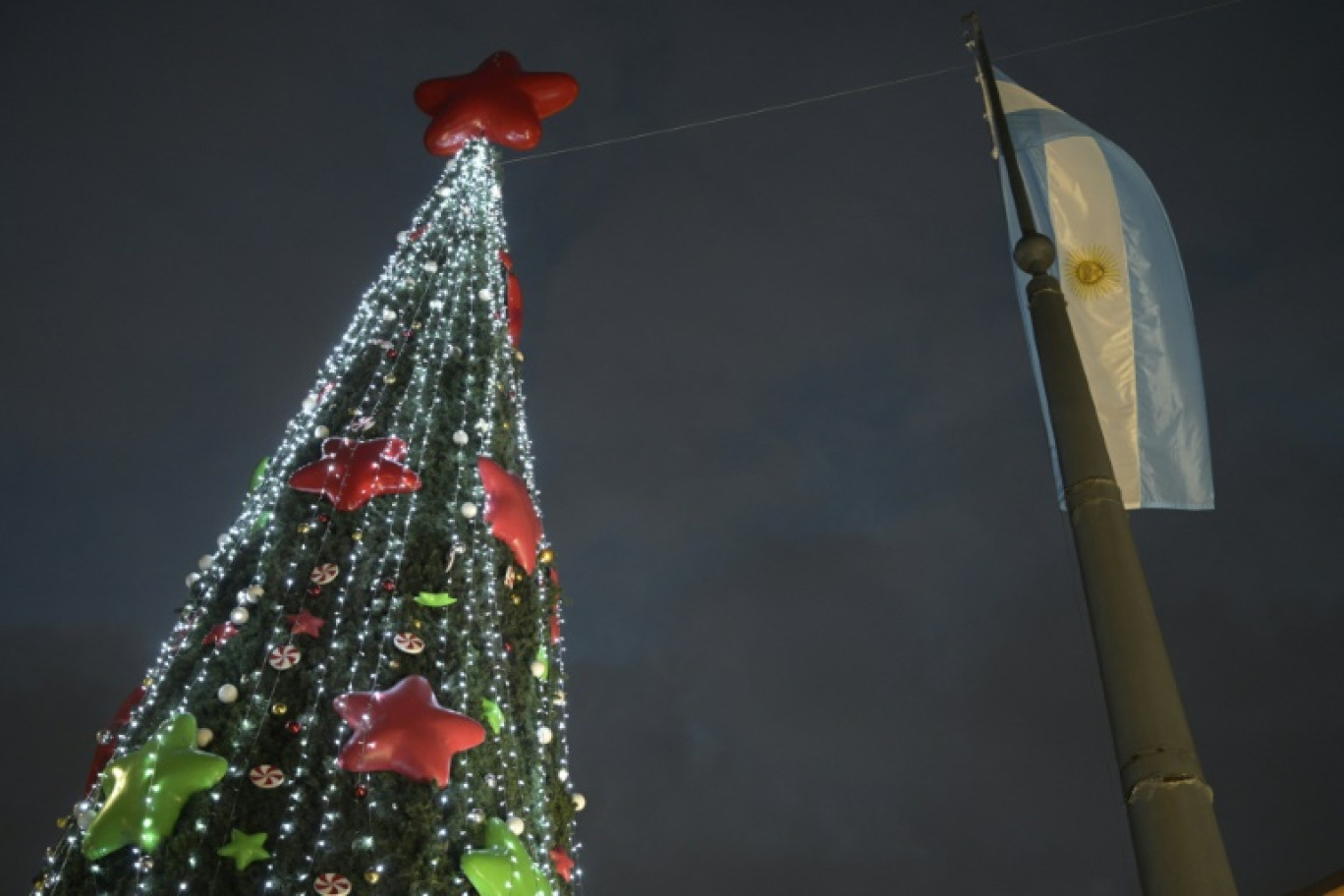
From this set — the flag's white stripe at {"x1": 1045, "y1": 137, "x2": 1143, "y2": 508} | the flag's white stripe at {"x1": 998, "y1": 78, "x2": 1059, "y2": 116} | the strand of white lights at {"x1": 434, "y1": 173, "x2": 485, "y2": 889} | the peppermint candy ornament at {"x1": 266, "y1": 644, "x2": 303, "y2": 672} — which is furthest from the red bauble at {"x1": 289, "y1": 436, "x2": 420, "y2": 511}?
the flag's white stripe at {"x1": 998, "y1": 78, "x2": 1059, "y2": 116}

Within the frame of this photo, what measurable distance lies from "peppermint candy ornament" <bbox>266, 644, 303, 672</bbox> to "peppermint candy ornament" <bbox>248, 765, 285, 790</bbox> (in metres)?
0.45

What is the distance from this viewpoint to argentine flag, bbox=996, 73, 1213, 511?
482 cm

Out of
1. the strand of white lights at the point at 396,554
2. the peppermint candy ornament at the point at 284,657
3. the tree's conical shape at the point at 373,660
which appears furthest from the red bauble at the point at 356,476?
the peppermint candy ornament at the point at 284,657

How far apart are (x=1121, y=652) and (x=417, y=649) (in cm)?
308

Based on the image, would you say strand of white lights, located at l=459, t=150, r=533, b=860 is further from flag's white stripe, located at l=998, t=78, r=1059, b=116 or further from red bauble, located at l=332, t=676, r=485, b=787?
flag's white stripe, located at l=998, t=78, r=1059, b=116

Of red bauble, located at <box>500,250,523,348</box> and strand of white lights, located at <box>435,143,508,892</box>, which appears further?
red bauble, located at <box>500,250,523,348</box>

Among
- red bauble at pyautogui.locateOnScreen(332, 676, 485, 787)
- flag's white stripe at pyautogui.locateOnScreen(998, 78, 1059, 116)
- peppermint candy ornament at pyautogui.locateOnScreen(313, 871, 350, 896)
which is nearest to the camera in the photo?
peppermint candy ornament at pyautogui.locateOnScreen(313, 871, 350, 896)

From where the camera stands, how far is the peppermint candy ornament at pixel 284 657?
4.38 metres

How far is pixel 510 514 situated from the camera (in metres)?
5.15

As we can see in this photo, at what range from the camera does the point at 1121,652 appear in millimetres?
2479

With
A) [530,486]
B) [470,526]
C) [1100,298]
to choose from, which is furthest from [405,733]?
[1100,298]

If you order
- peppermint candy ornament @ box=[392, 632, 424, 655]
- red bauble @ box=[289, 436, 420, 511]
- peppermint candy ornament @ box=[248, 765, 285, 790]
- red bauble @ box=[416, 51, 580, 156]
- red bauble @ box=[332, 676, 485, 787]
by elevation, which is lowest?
peppermint candy ornament @ box=[248, 765, 285, 790]

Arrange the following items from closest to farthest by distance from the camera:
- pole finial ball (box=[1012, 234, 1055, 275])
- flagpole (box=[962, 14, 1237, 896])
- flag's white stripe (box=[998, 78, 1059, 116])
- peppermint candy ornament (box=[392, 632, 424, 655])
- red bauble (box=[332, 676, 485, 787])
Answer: flagpole (box=[962, 14, 1237, 896])
pole finial ball (box=[1012, 234, 1055, 275])
red bauble (box=[332, 676, 485, 787])
peppermint candy ornament (box=[392, 632, 424, 655])
flag's white stripe (box=[998, 78, 1059, 116])

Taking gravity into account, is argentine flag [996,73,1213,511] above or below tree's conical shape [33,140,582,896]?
above
